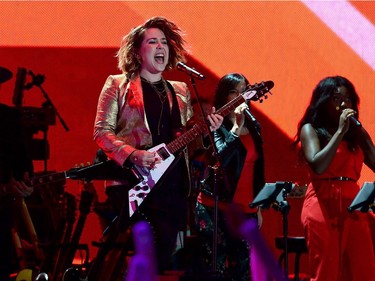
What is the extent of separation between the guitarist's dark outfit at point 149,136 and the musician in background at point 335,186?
0.93 m

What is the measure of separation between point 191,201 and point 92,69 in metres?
2.11

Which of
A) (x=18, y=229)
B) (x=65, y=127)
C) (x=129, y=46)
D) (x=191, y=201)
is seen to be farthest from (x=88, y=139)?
(x=129, y=46)

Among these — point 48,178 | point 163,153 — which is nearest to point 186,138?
point 163,153

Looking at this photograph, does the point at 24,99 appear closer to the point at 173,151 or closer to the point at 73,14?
the point at 73,14

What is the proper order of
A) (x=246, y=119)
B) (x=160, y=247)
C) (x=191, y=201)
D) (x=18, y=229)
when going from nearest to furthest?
(x=160, y=247)
(x=246, y=119)
(x=191, y=201)
(x=18, y=229)

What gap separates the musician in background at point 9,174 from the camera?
498 cm

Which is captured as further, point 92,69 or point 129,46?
point 92,69

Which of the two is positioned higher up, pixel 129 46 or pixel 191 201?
pixel 129 46

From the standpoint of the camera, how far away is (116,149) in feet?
16.6

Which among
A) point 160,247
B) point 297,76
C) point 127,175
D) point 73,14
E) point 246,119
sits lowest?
point 160,247

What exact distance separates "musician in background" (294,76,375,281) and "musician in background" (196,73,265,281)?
1.65ft

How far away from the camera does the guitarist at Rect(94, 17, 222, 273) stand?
16.5ft

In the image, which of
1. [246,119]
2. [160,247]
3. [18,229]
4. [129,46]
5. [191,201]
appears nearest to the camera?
[160,247]

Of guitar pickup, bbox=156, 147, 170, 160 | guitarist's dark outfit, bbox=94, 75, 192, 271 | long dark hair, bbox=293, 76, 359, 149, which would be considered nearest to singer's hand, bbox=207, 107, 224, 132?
guitarist's dark outfit, bbox=94, 75, 192, 271
